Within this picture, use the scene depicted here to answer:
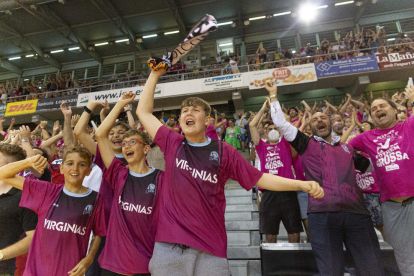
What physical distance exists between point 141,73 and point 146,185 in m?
15.8

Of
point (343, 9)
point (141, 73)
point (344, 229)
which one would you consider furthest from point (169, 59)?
point (343, 9)

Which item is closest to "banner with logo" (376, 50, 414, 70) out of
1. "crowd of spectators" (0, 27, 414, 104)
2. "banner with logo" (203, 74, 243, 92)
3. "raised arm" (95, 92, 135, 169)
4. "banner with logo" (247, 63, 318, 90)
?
"crowd of spectators" (0, 27, 414, 104)

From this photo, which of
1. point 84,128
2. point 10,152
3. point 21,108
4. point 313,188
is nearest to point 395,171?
point 313,188

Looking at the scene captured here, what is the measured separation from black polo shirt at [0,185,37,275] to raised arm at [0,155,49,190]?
22 cm

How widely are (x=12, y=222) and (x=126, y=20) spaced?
15955mm

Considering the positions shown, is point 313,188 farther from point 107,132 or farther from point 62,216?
point 62,216

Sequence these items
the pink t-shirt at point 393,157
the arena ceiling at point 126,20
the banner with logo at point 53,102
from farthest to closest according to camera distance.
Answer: the banner with logo at point 53,102 < the arena ceiling at point 126,20 < the pink t-shirt at point 393,157

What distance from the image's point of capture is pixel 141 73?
16406 millimetres

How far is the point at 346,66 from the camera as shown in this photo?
11.4 metres

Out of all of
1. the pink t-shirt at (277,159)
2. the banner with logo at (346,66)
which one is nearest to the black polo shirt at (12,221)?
the pink t-shirt at (277,159)

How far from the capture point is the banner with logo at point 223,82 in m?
12.6

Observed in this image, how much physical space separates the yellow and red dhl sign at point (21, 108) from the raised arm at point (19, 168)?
51.3 feet

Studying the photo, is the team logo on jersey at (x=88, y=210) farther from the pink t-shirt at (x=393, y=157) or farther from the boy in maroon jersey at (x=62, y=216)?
the pink t-shirt at (x=393, y=157)

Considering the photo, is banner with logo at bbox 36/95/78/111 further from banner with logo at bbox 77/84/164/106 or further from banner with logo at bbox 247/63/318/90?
banner with logo at bbox 247/63/318/90
